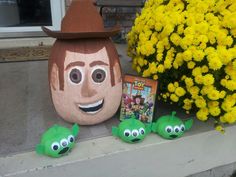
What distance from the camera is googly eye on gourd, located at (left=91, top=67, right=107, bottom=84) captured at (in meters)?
1.71

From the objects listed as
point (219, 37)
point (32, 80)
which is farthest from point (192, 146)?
point (32, 80)

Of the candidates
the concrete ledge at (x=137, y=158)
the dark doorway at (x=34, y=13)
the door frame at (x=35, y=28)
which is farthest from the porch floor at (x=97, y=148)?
the dark doorway at (x=34, y=13)

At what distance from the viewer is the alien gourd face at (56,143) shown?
1543 millimetres

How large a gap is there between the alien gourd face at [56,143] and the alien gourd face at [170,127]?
55 cm

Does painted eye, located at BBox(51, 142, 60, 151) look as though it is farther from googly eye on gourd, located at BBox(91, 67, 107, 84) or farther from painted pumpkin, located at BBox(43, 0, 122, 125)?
googly eye on gourd, located at BBox(91, 67, 107, 84)

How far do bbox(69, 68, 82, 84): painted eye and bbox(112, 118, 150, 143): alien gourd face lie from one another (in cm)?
38

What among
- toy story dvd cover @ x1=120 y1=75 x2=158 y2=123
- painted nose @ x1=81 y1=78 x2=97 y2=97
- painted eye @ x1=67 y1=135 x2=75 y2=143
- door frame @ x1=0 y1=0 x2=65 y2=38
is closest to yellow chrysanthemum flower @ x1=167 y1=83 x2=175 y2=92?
toy story dvd cover @ x1=120 y1=75 x2=158 y2=123

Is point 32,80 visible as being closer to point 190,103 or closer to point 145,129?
point 145,129

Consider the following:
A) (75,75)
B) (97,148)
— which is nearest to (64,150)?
(97,148)

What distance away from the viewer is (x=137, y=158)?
174cm

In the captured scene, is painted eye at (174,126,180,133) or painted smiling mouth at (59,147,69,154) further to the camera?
painted eye at (174,126,180,133)

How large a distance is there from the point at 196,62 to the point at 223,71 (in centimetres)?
17

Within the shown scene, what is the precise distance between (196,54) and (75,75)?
70 centimetres

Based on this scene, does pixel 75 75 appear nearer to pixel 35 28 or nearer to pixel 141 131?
pixel 141 131
